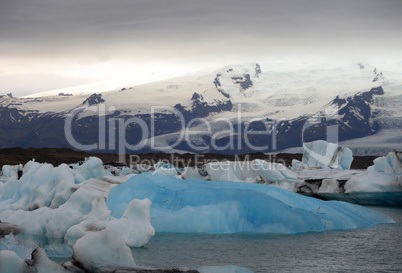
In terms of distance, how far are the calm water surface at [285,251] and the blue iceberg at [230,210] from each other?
57cm

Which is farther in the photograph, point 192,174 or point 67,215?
point 192,174

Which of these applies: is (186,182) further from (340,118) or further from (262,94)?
(340,118)

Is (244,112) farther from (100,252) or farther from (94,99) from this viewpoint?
(100,252)

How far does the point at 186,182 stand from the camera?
16672mm

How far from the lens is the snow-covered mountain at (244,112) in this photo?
14262cm

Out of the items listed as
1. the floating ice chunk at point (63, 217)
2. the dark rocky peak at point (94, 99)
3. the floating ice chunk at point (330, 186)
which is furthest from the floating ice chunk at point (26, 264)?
the dark rocky peak at point (94, 99)

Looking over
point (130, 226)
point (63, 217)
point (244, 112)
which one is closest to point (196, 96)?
point (244, 112)

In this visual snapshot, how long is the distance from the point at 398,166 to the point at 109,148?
16235cm

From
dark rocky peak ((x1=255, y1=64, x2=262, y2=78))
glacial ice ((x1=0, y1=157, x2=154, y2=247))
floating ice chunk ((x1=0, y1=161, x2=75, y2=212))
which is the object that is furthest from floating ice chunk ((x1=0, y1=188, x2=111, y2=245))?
dark rocky peak ((x1=255, y1=64, x2=262, y2=78))

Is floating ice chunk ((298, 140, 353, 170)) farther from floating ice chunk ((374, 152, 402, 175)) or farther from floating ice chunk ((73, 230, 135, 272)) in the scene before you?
floating ice chunk ((73, 230, 135, 272))

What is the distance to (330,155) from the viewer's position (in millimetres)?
36812

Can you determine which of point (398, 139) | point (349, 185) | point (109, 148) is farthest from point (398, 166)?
point (109, 148)

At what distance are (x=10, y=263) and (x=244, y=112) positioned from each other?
495ft

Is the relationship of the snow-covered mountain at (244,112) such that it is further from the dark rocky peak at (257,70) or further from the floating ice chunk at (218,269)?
the floating ice chunk at (218,269)
